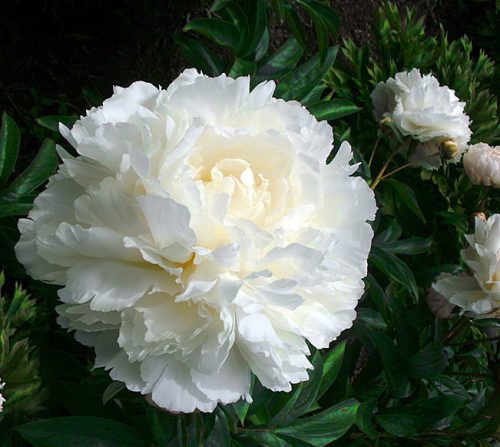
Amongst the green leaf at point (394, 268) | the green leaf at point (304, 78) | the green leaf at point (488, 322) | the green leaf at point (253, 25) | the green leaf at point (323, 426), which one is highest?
the green leaf at point (253, 25)

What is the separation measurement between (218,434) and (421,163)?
57cm

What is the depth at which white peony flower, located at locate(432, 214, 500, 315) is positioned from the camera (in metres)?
0.75

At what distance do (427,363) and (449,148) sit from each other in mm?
334

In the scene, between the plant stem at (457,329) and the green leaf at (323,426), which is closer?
the green leaf at (323,426)

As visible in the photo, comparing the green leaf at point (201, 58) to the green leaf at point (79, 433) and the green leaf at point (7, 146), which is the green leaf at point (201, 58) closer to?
the green leaf at point (7, 146)

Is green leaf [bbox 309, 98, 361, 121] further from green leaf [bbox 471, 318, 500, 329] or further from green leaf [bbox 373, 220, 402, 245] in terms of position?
green leaf [bbox 471, 318, 500, 329]

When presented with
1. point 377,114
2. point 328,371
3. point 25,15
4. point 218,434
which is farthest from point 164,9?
point 218,434

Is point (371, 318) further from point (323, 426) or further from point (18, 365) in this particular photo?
point (18, 365)

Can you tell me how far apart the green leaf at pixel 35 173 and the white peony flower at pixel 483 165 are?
0.64 metres

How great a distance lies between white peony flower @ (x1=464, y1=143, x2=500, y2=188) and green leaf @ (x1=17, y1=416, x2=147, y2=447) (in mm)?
664

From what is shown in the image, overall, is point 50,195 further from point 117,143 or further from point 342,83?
point 342,83

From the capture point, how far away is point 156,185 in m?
0.40

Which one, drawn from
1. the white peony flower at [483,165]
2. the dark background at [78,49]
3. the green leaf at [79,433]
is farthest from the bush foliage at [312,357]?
the dark background at [78,49]

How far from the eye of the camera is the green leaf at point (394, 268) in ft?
2.75
